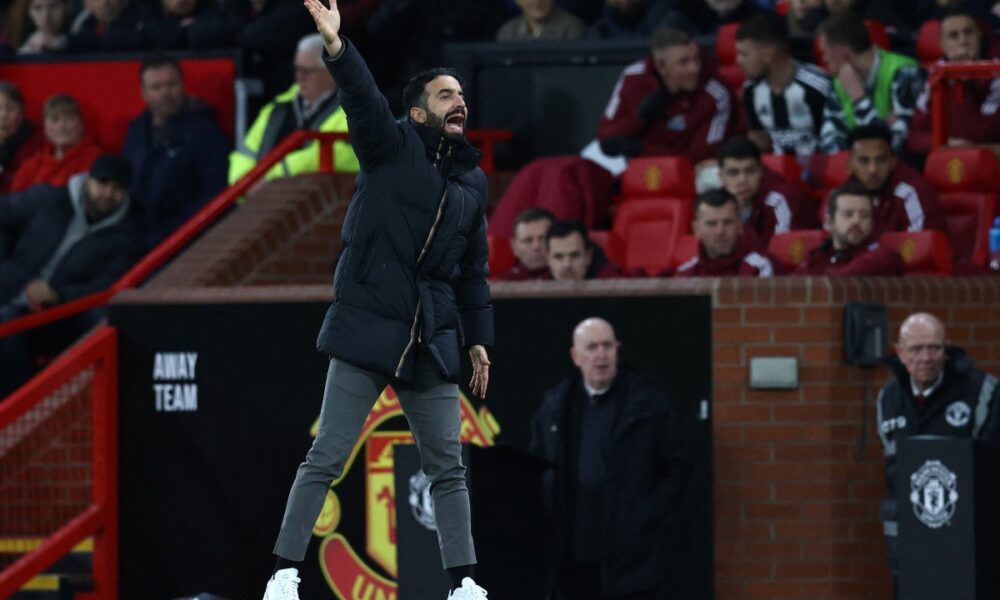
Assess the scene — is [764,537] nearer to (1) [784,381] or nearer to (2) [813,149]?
(1) [784,381]

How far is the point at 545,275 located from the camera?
1149cm

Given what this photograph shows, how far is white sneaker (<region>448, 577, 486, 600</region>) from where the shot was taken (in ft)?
22.5

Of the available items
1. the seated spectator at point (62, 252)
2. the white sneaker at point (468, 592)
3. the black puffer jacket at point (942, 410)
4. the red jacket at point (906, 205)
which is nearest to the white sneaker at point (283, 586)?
the white sneaker at point (468, 592)

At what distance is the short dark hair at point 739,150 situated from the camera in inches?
453

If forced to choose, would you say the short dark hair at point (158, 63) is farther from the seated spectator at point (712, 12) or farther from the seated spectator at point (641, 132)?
the seated spectator at point (712, 12)

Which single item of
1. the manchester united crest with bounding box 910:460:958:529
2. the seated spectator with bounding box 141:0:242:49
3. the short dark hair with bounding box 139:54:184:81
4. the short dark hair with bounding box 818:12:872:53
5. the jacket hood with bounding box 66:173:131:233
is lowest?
the manchester united crest with bounding box 910:460:958:529

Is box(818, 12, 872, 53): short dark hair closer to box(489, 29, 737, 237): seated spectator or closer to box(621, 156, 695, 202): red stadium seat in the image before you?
box(489, 29, 737, 237): seated spectator

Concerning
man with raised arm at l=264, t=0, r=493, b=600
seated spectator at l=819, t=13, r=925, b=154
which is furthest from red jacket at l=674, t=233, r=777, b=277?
man with raised arm at l=264, t=0, r=493, b=600

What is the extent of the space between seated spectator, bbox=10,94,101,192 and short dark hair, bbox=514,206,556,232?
378cm

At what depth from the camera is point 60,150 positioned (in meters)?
14.2

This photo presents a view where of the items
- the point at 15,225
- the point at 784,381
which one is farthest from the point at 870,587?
the point at 15,225

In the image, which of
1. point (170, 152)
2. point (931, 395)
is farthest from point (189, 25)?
point (931, 395)

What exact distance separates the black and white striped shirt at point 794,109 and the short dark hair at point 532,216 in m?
1.84

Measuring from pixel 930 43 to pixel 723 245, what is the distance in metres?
2.71
